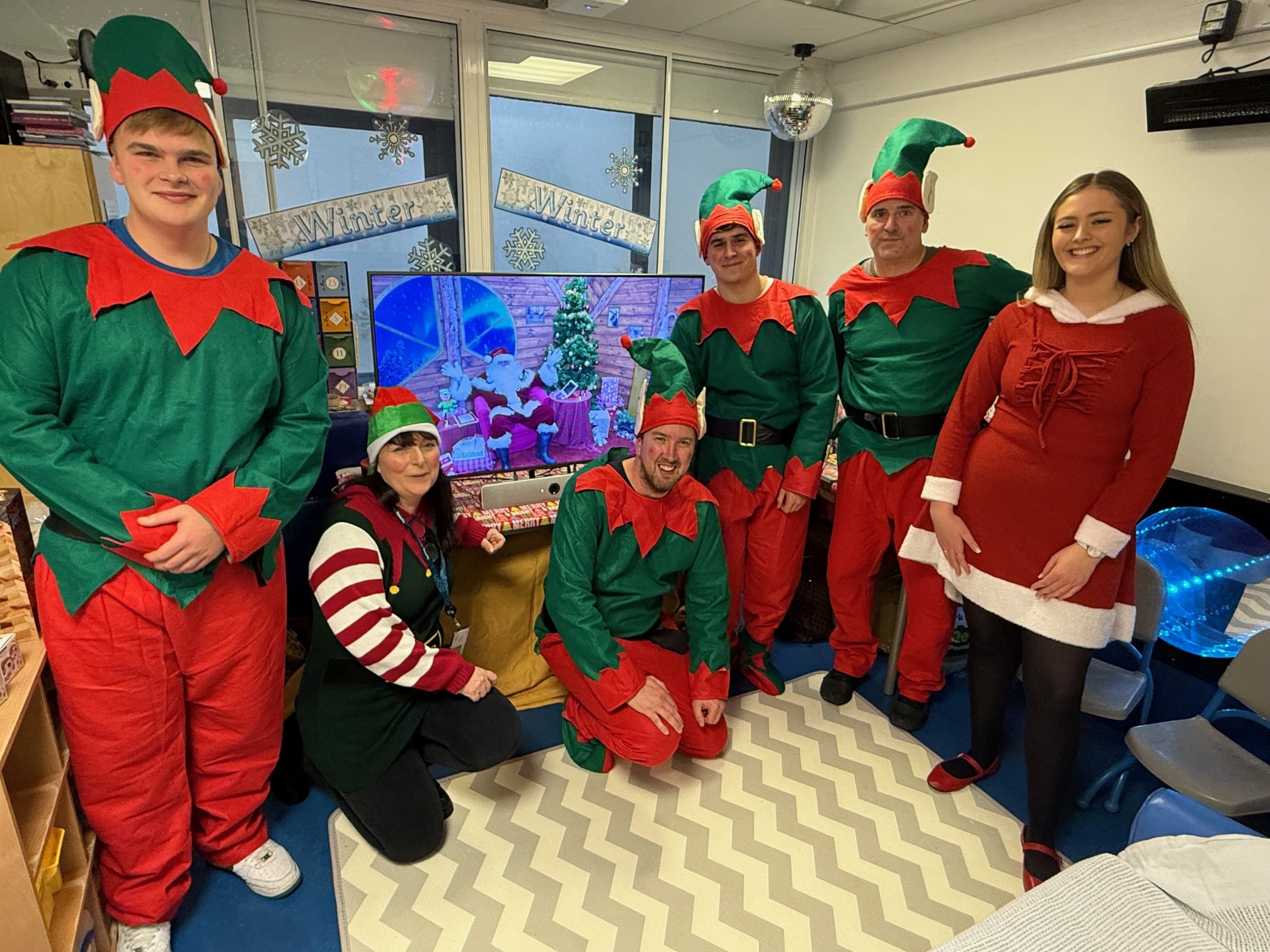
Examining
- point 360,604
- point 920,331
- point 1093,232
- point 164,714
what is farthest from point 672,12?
point 164,714

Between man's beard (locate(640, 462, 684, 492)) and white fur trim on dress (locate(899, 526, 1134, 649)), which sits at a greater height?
man's beard (locate(640, 462, 684, 492))

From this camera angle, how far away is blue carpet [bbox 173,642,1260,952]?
1617 millimetres

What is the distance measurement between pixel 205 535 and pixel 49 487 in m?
0.25

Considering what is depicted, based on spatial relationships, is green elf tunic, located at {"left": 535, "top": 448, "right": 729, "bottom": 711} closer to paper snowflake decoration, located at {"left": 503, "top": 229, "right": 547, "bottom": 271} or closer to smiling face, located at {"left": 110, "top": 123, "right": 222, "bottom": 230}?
smiling face, located at {"left": 110, "top": 123, "right": 222, "bottom": 230}

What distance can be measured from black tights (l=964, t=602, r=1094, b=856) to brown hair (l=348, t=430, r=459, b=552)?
142cm

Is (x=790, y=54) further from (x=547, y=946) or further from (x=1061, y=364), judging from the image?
(x=547, y=946)

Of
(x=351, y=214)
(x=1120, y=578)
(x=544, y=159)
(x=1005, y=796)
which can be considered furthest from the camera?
(x=544, y=159)

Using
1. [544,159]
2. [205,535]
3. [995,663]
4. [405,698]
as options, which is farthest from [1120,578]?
[544,159]

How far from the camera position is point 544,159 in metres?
3.34

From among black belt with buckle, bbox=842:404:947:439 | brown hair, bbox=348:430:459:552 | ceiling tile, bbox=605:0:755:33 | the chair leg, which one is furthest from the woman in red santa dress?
ceiling tile, bbox=605:0:755:33

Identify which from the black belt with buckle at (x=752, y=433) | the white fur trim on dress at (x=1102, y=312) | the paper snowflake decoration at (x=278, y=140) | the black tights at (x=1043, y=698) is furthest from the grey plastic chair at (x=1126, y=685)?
the paper snowflake decoration at (x=278, y=140)

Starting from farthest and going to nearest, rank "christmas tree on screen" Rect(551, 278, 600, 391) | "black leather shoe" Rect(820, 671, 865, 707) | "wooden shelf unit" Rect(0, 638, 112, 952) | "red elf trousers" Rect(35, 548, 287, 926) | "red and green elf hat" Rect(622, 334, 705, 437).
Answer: "black leather shoe" Rect(820, 671, 865, 707), "christmas tree on screen" Rect(551, 278, 600, 391), "red and green elf hat" Rect(622, 334, 705, 437), "red elf trousers" Rect(35, 548, 287, 926), "wooden shelf unit" Rect(0, 638, 112, 952)

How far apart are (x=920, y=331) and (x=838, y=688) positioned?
1.19 meters

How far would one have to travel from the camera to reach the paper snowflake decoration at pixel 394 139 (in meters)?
3.02
